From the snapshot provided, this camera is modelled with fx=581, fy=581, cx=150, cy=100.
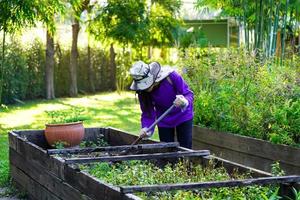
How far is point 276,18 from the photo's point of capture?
11008 millimetres

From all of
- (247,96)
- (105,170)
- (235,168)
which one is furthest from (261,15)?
(105,170)

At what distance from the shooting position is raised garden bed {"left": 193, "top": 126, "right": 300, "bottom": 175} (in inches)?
250

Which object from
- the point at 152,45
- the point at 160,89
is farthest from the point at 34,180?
the point at 152,45

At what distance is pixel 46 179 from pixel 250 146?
265cm

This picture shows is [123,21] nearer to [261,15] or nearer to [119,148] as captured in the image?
[261,15]

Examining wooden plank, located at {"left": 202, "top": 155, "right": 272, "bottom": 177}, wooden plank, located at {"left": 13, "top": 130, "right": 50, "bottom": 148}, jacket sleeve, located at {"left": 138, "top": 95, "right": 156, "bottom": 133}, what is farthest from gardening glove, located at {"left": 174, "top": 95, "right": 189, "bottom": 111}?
wooden plank, located at {"left": 13, "top": 130, "right": 50, "bottom": 148}

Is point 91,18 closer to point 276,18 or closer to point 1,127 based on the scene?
point 1,127

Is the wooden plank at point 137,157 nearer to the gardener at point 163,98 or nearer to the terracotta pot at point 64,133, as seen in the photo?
the gardener at point 163,98

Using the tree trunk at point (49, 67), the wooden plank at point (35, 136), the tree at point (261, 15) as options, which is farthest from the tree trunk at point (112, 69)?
the wooden plank at point (35, 136)

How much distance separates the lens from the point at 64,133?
673cm

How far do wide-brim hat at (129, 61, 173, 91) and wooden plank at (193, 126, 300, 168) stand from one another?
1.61 m

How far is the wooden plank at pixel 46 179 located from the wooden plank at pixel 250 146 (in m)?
2.61

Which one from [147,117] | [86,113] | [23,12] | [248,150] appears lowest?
[86,113]

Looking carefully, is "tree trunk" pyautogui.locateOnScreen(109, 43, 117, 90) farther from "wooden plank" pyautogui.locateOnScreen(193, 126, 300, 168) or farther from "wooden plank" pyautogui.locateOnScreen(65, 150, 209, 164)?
"wooden plank" pyautogui.locateOnScreen(65, 150, 209, 164)
